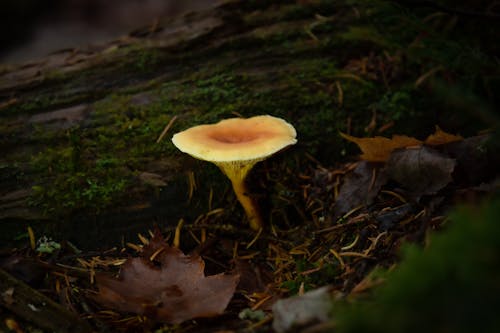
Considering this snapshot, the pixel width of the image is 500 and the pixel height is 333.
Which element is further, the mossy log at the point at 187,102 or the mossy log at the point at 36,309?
the mossy log at the point at 187,102

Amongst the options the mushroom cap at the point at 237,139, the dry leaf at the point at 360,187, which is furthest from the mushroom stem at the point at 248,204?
the dry leaf at the point at 360,187

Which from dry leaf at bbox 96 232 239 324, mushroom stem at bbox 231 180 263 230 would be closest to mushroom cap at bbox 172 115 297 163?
mushroom stem at bbox 231 180 263 230

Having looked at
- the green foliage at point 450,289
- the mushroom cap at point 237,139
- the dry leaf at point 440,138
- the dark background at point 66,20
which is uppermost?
the dark background at point 66,20

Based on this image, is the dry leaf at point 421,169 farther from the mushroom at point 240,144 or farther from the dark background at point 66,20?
the dark background at point 66,20

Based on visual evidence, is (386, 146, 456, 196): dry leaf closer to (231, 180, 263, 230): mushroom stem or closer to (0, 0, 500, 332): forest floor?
(0, 0, 500, 332): forest floor

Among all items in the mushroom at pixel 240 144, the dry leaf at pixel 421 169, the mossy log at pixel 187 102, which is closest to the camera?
the dry leaf at pixel 421 169

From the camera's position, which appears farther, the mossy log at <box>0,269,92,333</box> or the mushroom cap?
the mushroom cap
